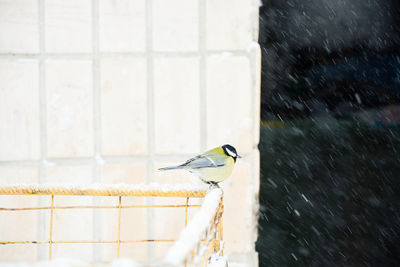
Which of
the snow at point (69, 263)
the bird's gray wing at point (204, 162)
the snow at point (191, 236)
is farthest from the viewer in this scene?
the snow at point (69, 263)

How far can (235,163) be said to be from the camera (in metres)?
2.52

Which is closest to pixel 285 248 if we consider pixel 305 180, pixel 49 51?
pixel 305 180

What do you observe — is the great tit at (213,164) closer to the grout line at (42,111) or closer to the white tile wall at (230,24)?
the white tile wall at (230,24)

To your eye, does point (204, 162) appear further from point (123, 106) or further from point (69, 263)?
point (69, 263)

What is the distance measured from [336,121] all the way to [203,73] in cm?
71

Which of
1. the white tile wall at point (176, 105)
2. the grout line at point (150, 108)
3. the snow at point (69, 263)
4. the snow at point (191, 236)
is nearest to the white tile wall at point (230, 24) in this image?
the white tile wall at point (176, 105)

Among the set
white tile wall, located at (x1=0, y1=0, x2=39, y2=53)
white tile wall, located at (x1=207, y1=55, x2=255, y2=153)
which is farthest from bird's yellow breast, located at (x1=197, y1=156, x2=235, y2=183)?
white tile wall, located at (x1=0, y1=0, x2=39, y2=53)

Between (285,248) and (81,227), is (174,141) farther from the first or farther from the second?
(285,248)

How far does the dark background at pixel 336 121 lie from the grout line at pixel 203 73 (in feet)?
1.03

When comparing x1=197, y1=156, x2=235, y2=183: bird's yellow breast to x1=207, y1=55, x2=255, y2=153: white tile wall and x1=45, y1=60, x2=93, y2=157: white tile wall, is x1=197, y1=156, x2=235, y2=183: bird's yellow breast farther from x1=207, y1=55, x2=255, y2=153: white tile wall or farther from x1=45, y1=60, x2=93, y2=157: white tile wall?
x1=45, y1=60, x2=93, y2=157: white tile wall

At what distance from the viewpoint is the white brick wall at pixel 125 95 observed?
2.49 metres

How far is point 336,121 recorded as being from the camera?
8.58 feet

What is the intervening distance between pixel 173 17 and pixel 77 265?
127 cm

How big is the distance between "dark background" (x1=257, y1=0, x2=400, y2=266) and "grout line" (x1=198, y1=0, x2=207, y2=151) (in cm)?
31
